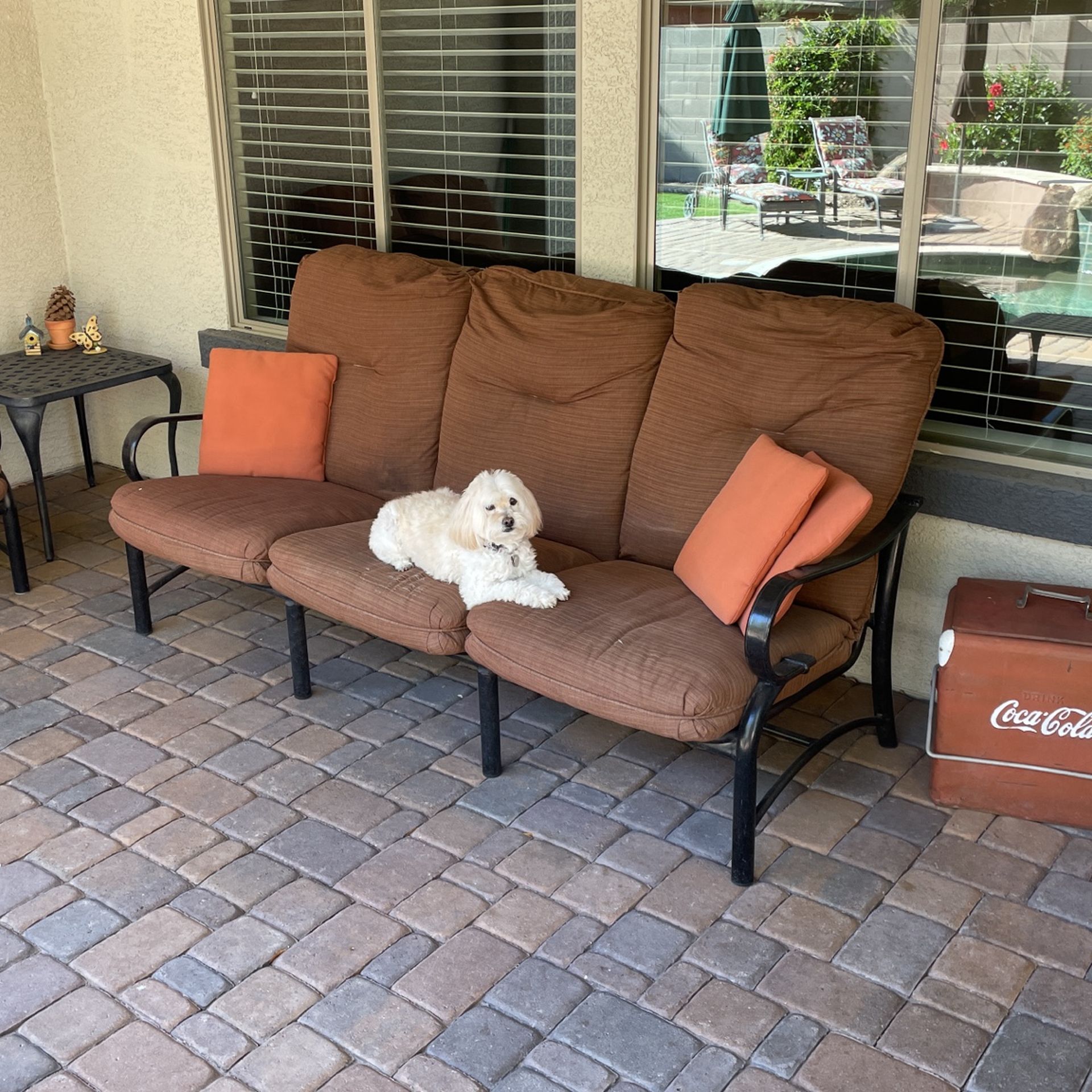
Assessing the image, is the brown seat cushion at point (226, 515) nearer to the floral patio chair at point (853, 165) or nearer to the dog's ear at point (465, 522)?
the dog's ear at point (465, 522)

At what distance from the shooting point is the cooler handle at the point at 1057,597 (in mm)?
2852

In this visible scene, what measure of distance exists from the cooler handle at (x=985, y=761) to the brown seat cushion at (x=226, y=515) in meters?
1.70

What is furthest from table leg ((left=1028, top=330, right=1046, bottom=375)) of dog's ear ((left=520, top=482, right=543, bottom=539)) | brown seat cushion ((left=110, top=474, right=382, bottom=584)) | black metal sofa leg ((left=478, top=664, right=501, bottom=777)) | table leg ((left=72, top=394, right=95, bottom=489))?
table leg ((left=72, top=394, right=95, bottom=489))

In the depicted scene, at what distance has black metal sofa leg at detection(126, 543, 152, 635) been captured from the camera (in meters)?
3.81

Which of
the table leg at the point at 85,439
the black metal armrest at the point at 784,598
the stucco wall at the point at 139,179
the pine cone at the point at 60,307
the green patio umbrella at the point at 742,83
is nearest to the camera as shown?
the black metal armrest at the point at 784,598

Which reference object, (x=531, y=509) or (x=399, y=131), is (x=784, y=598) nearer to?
(x=531, y=509)

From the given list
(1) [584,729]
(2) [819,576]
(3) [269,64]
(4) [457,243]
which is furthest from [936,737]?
(3) [269,64]

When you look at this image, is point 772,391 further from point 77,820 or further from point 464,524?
point 77,820

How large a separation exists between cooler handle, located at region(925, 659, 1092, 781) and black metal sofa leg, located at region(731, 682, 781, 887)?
509 mm

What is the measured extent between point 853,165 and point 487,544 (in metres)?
1.45

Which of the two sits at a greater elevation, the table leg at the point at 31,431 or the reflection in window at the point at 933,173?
the reflection in window at the point at 933,173

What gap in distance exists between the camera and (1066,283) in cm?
307

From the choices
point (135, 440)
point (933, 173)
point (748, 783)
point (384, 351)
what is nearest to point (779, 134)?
point (933, 173)

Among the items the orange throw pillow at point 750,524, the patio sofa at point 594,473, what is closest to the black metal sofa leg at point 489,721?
the patio sofa at point 594,473
